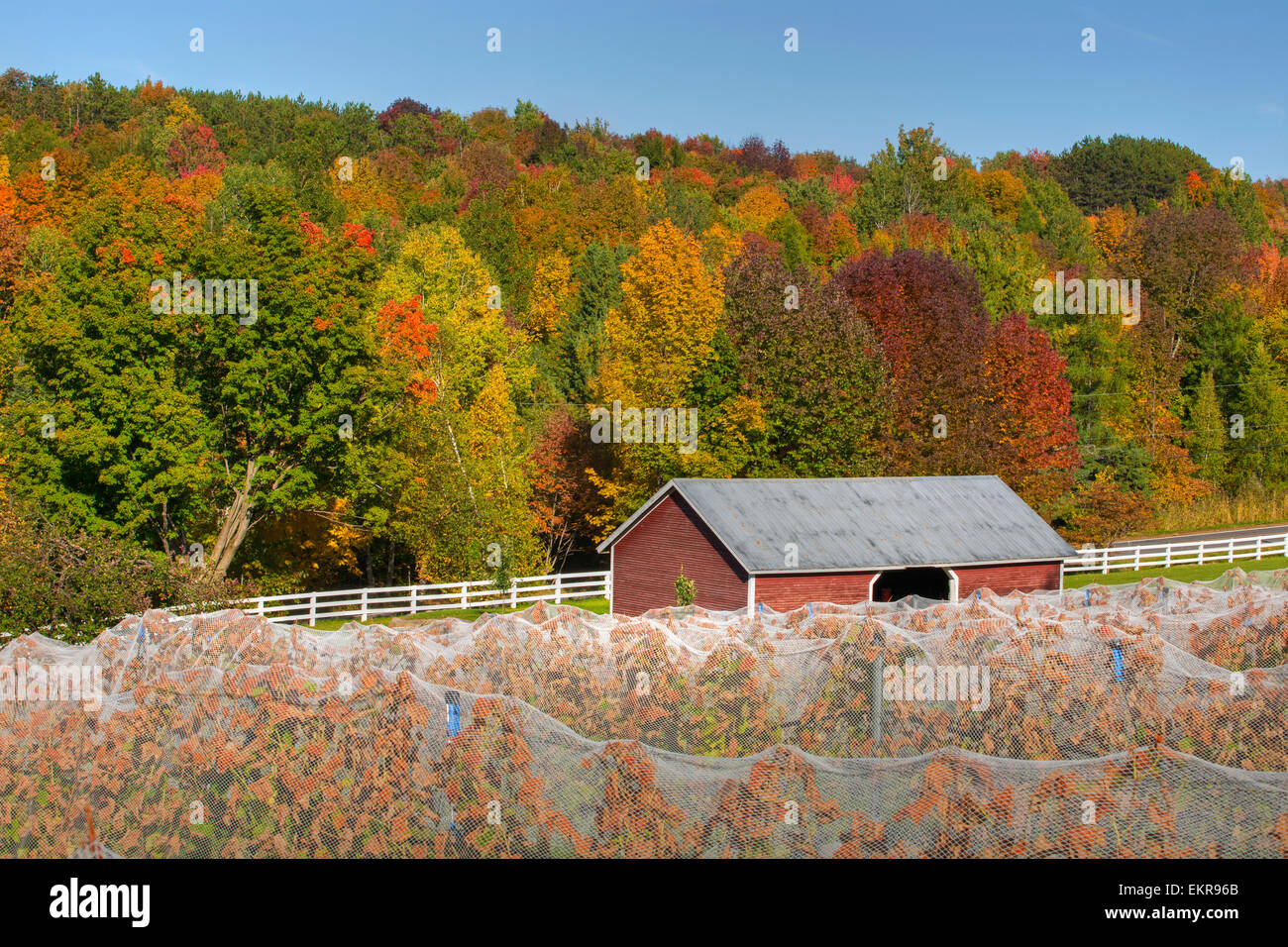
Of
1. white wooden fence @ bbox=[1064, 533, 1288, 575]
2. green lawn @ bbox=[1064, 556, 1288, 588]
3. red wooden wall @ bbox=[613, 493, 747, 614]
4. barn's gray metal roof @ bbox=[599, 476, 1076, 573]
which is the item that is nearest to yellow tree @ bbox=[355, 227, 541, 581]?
red wooden wall @ bbox=[613, 493, 747, 614]

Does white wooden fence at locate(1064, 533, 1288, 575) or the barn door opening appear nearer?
the barn door opening

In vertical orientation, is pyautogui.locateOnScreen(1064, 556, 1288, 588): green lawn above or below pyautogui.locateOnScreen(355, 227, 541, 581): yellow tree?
below

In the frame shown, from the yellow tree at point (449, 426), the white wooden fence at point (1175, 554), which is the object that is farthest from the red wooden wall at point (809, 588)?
the white wooden fence at point (1175, 554)

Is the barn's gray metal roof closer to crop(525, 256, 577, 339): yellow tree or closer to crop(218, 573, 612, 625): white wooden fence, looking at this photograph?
crop(218, 573, 612, 625): white wooden fence

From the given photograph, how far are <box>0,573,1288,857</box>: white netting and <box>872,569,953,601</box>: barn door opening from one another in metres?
17.9

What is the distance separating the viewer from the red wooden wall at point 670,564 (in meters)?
31.0

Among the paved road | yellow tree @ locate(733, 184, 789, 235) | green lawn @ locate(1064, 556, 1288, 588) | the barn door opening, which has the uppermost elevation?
yellow tree @ locate(733, 184, 789, 235)

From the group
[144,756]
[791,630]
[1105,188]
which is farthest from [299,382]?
[1105,188]

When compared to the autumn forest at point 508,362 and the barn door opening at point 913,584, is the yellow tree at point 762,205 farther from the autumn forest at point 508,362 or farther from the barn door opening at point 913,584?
the barn door opening at point 913,584

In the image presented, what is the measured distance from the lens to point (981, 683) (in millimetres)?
12930

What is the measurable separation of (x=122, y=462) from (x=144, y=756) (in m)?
25.9

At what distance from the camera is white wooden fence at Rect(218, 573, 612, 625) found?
1328 inches
